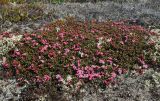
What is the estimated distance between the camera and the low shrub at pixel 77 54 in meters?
12.9

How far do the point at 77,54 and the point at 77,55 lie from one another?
34 millimetres

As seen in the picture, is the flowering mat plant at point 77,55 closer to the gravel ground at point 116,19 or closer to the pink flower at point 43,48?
the pink flower at point 43,48

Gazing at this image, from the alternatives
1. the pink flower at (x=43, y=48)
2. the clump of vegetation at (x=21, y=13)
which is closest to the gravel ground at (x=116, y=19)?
the clump of vegetation at (x=21, y=13)

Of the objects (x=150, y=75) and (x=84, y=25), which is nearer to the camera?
(x=150, y=75)

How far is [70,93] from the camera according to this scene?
40.8 feet

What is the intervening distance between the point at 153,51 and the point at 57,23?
3.50 meters

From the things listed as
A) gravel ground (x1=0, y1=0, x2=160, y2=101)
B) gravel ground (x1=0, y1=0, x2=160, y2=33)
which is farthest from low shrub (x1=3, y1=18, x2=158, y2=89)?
gravel ground (x1=0, y1=0, x2=160, y2=33)

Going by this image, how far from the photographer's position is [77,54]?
13.8 meters

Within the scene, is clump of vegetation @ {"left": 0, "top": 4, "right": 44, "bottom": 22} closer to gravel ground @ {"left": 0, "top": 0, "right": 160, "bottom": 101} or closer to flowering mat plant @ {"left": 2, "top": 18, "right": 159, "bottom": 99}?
gravel ground @ {"left": 0, "top": 0, "right": 160, "bottom": 101}

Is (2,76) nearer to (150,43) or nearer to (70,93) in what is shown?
(70,93)

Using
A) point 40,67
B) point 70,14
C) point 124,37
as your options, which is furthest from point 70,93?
point 70,14

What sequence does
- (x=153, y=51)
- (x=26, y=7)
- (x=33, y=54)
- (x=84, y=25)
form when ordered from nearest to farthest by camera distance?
(x=33, y=54) < (x=153, y=51) < (x=84, y=25) < (x=26, y=7)

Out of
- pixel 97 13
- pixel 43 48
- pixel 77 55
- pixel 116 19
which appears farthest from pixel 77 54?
pixel 97 13

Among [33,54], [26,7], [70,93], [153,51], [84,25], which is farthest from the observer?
[26,7]
